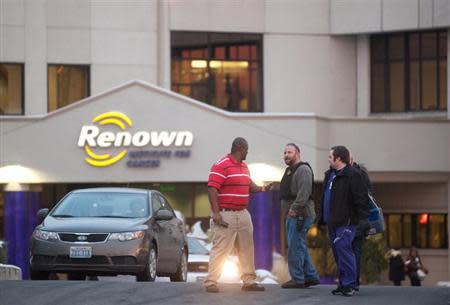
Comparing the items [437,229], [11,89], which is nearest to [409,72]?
[437,229]

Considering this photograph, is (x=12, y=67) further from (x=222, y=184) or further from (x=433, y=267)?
(x=222, y=184)

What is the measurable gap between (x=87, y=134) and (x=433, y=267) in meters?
13.3

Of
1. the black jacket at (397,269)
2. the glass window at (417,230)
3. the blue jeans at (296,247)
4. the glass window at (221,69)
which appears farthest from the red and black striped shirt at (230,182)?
the glass window at (417,230)

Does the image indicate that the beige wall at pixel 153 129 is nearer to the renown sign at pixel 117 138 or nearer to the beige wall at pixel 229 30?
the renown sign at pixel 117 138

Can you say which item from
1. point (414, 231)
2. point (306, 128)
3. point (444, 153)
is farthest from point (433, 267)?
point (306, 128)

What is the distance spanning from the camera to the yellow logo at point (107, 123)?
1606 inches

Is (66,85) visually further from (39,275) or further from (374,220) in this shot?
(374,220)

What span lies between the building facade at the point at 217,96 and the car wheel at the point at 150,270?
19053mm

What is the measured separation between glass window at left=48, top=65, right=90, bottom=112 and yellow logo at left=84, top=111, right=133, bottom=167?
175 inches

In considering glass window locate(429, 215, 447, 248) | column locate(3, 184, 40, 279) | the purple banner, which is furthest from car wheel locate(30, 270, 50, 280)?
glass window locate(429, 215, 447, 248)

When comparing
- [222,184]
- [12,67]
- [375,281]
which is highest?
[12,67]

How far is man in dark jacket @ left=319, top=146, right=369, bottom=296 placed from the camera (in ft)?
57.5

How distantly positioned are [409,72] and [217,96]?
640cm

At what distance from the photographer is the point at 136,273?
2109cm
